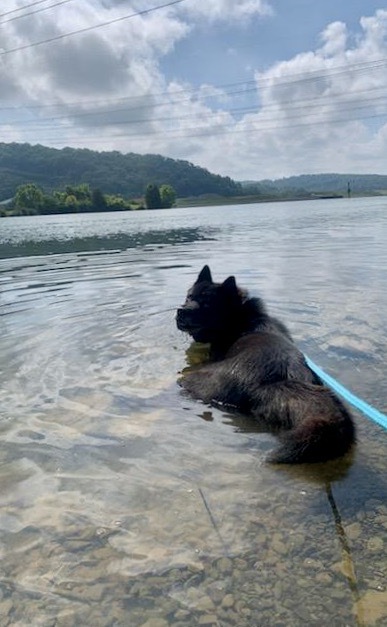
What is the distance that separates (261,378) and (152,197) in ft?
471

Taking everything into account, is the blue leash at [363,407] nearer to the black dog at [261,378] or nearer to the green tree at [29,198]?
the black dog at [261,378]

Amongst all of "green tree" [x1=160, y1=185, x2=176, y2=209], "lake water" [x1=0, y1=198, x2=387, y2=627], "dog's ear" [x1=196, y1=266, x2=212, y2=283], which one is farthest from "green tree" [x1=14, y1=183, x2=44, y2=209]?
"lake water" [x1=0, y1=198, x2=387, y2=627]

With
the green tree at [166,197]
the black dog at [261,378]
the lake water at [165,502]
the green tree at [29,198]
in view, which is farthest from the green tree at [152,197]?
the black dog at [261,378]

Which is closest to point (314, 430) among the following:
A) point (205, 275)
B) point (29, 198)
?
point (205, 275)

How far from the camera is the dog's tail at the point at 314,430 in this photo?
4.09 meters

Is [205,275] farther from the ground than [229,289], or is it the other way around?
[205,275]

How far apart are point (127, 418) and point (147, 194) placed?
144m

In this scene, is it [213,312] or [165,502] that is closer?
[165,502]

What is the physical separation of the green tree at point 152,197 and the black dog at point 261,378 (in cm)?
14021

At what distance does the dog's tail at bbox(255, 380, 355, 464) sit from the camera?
13.4 ft

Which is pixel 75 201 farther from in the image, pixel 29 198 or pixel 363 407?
pixel 363 407

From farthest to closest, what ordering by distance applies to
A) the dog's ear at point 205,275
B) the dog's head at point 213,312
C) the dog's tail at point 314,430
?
the dog's ear at point 205,275 < the dog's head at point 213,312 < the dog's tail at point 314,430

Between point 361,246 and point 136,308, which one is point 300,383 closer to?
point 136,308

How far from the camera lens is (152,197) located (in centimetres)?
14425
